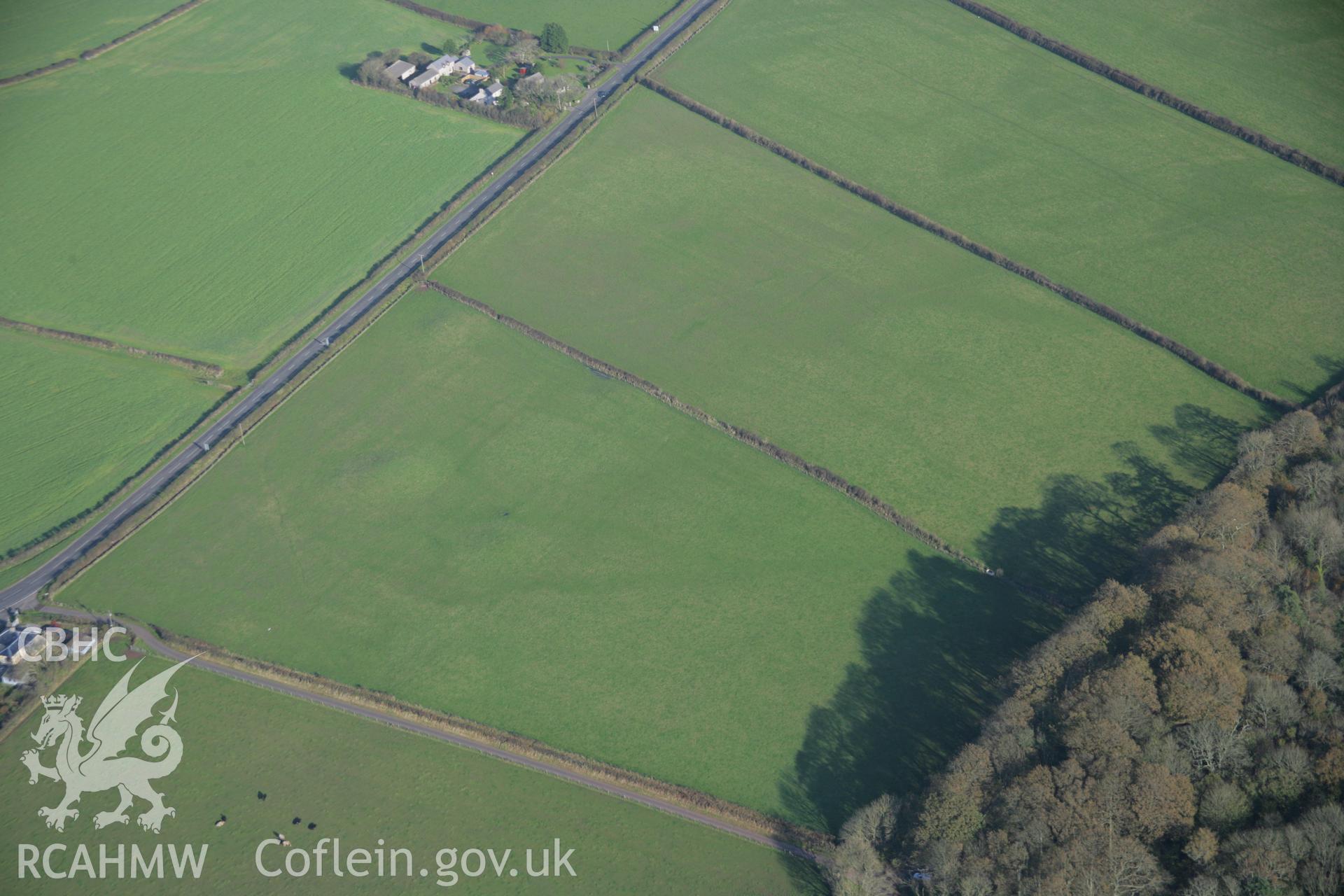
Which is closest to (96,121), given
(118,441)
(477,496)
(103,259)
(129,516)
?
(103,259)

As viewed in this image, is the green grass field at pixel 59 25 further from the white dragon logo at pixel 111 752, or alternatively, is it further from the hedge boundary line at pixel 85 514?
the white dragon logo at pixel 111 752

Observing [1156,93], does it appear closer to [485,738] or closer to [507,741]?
[507,741]

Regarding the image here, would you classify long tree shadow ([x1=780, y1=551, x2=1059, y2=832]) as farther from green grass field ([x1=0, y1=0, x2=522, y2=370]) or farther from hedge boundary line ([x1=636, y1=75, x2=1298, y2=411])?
green grass field ([x1=0, y1=0, x2=522, y2=370])

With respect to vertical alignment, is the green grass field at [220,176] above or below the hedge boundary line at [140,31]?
below

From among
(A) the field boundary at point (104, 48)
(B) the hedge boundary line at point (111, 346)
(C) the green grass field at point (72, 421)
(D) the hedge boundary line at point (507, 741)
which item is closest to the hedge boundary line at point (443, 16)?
(A) the field boundary at point (104, 48)

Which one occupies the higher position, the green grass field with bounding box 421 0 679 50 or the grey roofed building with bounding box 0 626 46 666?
the green grass field with bounding box 421 0 679 50

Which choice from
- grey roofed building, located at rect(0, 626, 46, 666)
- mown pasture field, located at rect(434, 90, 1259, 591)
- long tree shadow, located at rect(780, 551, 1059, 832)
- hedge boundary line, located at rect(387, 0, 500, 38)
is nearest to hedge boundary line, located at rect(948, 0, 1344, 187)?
mown pasture field, located at rect(434, 90, 1259, 591)

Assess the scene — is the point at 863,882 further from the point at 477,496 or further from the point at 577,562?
the point at 477,496
